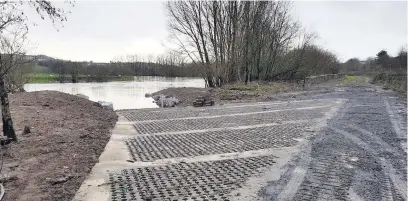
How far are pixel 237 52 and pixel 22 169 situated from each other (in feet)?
87.3

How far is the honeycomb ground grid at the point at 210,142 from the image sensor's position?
8.18 meters

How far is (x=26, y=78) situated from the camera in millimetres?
28672

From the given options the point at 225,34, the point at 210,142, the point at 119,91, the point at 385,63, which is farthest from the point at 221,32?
the point at 385,63

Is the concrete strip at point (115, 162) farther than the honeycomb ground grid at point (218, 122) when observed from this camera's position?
No

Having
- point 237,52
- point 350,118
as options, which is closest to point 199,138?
point 350,118

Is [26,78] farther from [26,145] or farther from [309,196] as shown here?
[309,196]

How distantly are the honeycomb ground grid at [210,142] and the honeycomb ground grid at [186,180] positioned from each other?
0.93 m

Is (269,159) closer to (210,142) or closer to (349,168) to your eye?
(349,168)

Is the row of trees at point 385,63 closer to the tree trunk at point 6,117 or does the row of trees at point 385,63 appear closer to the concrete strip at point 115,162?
the concrete strip at point 115,162

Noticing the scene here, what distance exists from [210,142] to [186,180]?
10.5ft

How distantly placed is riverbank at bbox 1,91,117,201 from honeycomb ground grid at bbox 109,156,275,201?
0.81 meters

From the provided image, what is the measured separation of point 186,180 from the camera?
6102 mm

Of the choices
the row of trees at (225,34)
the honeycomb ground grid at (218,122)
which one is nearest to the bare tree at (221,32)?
the row of trees at (225,34)

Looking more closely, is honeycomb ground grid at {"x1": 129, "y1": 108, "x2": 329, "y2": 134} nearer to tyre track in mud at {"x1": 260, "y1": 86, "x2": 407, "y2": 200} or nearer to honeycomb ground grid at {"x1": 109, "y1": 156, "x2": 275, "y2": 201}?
tyre track in mud at {"x1": 260, "y1": 86, "x2": 407, "y2": 200}
